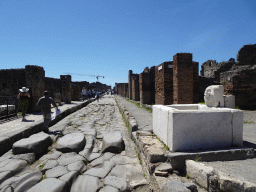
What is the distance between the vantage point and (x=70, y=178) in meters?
2.15

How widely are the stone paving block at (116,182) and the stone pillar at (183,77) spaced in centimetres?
394

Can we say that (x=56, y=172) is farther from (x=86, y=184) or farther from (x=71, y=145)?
(x=71, y=145)

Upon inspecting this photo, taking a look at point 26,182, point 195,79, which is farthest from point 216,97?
point 195,79

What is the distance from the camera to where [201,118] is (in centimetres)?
227

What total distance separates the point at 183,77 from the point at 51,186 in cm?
512

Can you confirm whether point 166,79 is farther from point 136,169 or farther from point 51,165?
point 51,165

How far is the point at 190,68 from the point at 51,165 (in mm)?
5302

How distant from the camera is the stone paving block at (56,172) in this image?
2.28m

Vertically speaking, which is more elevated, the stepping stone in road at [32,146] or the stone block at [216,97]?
the stone block at [216,97]

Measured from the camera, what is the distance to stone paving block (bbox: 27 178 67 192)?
1869 mm

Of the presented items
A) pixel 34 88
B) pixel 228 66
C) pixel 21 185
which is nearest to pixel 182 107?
pixel 21 185

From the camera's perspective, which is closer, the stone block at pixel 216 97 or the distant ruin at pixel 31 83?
the stone block at pixel 216 97

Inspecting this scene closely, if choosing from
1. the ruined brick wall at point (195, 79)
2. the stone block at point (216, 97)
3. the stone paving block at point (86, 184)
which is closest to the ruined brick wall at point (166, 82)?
the ruined brick wall at point (195, 79)

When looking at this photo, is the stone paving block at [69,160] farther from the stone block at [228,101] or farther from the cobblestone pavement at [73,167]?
the stone block at [228,101]
